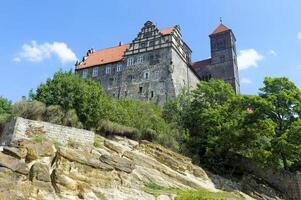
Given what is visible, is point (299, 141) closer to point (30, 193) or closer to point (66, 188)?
point (66, 188)

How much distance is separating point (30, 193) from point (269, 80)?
2061cm

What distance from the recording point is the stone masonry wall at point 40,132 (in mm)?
20219

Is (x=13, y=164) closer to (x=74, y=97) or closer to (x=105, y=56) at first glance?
(x=74, y=97)

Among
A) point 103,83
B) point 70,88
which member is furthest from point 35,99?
point 103,83

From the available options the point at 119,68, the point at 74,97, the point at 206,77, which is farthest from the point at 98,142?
the point at 206,77

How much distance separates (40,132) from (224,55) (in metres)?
46.7

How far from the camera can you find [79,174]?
17141 millimetres

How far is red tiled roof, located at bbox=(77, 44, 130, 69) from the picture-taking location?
54706 mm

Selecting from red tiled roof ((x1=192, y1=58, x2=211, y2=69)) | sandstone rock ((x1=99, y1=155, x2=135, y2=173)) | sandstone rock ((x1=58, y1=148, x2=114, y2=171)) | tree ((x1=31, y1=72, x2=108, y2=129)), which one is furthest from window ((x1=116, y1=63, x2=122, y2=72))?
sandstone rock ((x1=58, y1=148, x2=114, y2=171))

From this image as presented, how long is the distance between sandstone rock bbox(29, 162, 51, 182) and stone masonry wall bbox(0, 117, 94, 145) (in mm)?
4159

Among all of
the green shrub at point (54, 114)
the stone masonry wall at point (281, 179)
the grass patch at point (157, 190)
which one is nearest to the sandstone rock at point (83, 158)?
the grass patch at point (157, 190)

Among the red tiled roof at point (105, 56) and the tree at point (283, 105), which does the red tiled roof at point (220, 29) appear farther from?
the tree at point (283, 105)

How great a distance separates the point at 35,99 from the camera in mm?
26906

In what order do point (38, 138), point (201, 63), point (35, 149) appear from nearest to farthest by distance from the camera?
point (35, 149), point (38, 138), point (201, 63)
